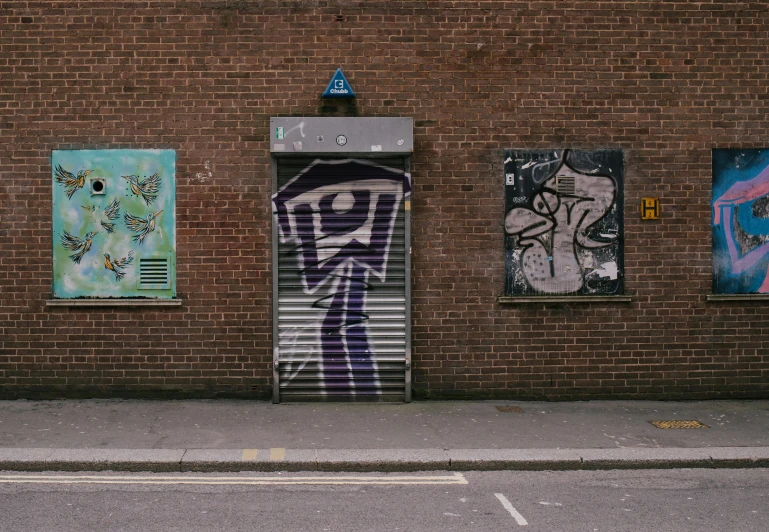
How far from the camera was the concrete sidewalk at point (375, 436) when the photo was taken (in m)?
7.11

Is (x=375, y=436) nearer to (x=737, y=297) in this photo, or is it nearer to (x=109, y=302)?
(x=109, y=302)

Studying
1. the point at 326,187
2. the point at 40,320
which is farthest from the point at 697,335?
the point at 40,320

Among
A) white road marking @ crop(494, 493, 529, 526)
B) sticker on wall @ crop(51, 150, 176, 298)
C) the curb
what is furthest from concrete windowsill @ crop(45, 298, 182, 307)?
white road marking @ crop(494, 493, 529, 526)

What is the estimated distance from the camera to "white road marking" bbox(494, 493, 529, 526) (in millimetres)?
5684

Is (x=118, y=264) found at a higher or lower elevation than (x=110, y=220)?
lower

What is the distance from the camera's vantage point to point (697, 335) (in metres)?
9.82

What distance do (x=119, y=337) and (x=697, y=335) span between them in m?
7.56

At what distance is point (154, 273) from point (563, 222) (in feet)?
17.5

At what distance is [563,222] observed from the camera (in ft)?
31.8

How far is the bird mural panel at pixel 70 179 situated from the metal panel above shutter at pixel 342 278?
8.23ft

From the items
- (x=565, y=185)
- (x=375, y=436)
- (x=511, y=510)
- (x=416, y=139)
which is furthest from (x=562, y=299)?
(x=511, y=510)

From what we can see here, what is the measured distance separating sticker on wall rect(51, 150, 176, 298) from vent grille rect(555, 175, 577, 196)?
195 inches

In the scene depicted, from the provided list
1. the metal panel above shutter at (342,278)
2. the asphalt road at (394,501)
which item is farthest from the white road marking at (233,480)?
the metal panel above shutter at (342,278)

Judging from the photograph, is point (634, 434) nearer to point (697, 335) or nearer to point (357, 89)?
point (697, 335)
